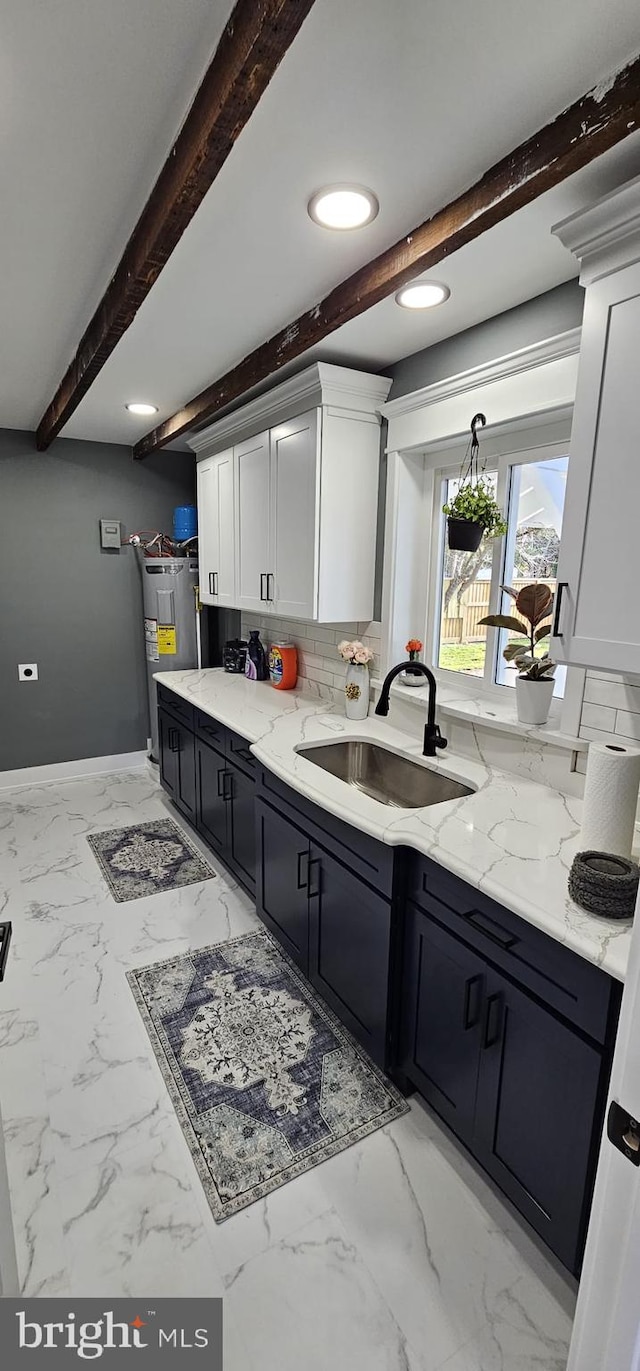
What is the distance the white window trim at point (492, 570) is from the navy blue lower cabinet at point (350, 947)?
33.2 inches

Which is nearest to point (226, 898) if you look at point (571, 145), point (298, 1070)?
point (298, 1070)

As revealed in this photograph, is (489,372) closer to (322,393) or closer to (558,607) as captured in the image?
(322,393)

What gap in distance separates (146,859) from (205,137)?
2.96 metres

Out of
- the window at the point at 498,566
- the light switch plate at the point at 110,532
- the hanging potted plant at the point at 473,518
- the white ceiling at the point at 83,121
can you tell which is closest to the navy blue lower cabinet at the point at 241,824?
the window at the point at 498,566

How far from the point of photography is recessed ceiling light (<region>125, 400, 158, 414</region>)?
323 centimetres

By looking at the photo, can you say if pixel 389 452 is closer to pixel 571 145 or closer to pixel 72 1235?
pixel 571 145

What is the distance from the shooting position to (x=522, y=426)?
2.07 metres

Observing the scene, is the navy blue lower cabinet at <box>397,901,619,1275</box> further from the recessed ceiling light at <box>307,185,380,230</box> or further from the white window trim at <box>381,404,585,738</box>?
the recessed ceiling light at <box>307,185,380,230</box>

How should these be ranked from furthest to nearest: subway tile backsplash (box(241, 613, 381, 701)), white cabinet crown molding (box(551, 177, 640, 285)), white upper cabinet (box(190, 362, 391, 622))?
subway tile backsplash (box(241, 613, 381, 701)) < white upper cabinet (box(190, 362, 391, 622)) < white cabinet crown molding (box(551, 177, 640, 285))

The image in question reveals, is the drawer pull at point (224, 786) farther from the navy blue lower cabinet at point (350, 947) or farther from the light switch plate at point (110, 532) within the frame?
the light switch plate at point (110, 532)

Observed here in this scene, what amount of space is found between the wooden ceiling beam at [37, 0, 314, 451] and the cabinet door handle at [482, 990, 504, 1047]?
182cm

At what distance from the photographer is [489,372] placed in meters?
2.01

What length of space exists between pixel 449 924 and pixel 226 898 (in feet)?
5.26

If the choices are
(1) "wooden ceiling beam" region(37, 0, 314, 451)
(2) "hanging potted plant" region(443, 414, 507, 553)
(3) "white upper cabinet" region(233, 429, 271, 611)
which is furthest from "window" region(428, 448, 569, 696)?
(1) "wooden ceiling beam" region(37, 0, 314, 451)
